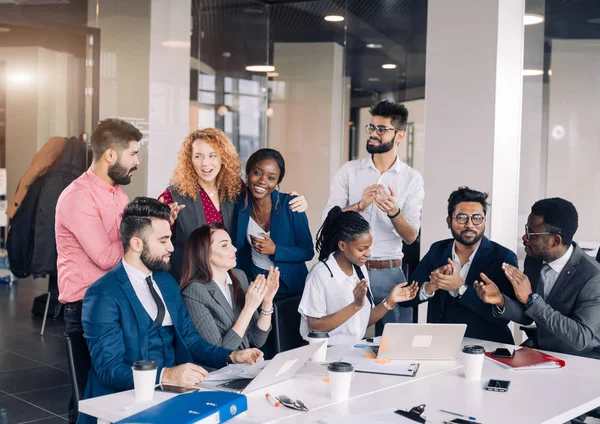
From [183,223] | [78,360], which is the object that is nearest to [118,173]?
[183,223]

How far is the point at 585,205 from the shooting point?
20.2ft

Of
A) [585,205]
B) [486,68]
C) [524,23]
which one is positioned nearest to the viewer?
[486,68]

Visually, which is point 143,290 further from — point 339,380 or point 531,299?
point 531,299

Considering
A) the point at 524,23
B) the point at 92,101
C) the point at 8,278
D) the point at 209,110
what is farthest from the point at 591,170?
the point at 8,278

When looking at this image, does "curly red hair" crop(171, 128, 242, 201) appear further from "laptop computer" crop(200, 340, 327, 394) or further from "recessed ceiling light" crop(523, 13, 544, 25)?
"recessed ceiling light" crop(523, 13, 544, 25)

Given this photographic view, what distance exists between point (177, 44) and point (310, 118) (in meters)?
1.67

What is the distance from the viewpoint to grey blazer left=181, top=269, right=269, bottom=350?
130 inches

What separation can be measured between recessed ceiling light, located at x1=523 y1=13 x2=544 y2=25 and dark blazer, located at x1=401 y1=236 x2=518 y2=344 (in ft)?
9.34

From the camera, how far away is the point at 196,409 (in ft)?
7.29

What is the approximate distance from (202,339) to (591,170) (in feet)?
13.7

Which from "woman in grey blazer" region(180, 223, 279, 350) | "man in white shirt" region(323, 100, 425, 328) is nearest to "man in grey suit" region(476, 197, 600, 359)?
"man in white shirt" region(323, 100, 425, 328)

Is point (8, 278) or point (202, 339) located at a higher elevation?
point (202, 339)

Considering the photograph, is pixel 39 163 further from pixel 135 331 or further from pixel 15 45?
pixel 135 331

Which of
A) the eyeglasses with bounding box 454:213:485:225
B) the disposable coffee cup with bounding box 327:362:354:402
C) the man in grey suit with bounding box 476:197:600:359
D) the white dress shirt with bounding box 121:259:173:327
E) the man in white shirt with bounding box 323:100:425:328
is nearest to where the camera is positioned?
the disposable coffee cup with bounding box 327:362:354:402
